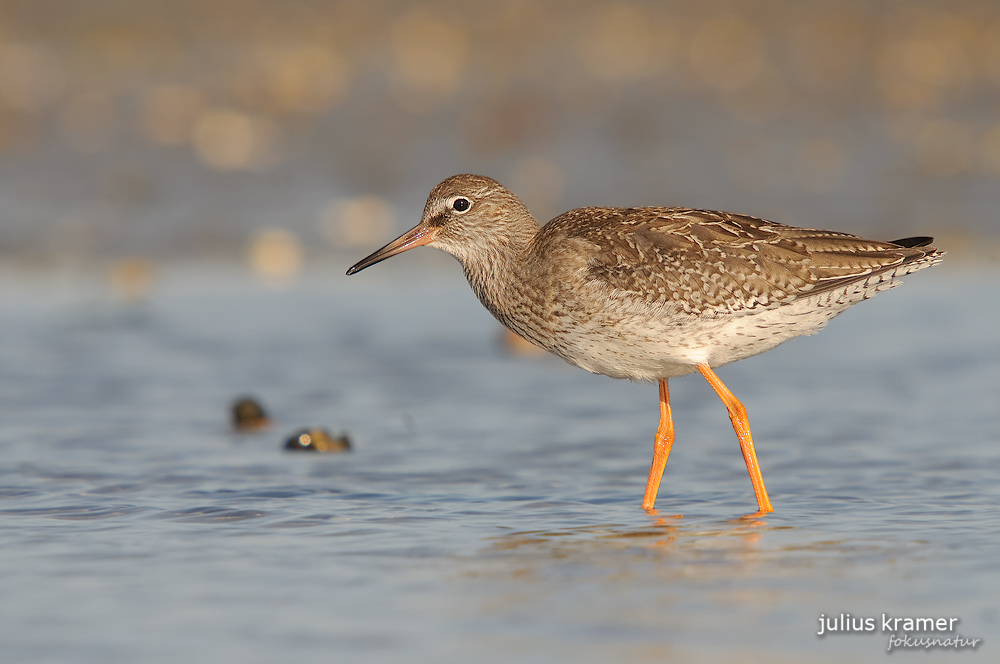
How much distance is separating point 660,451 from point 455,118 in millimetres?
11984

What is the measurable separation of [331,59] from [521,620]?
1736 cm

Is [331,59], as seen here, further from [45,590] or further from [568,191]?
[45,590]

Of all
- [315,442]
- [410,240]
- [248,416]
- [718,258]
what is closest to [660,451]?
[718,258]

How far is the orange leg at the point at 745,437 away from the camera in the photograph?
25.3 ft

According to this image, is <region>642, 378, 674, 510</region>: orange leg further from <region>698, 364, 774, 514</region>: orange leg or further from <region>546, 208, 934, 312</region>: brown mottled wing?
<region>546, 208, 934, 312</region>: brown mottled wing

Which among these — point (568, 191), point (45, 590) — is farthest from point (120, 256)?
point (45, 590)

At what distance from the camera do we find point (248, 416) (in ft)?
32.1

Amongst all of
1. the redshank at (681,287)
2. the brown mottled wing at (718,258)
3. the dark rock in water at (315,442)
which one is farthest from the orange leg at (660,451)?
the dark rock in water at (315,442)

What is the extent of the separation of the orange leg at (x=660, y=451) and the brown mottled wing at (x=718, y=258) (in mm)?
842

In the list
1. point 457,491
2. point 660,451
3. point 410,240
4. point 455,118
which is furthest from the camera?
point 455,118

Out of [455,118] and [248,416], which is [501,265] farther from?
[455,118]

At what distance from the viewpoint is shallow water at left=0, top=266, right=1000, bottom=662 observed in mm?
5621

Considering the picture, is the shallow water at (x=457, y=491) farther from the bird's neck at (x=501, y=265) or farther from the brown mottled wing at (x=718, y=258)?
the brown mottled wing at (x=718, y=258)

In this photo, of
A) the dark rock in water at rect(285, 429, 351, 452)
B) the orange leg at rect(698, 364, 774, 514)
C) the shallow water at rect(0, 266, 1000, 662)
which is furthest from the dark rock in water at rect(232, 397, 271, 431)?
the orange leg at rect(698, 364, 774, 514)
